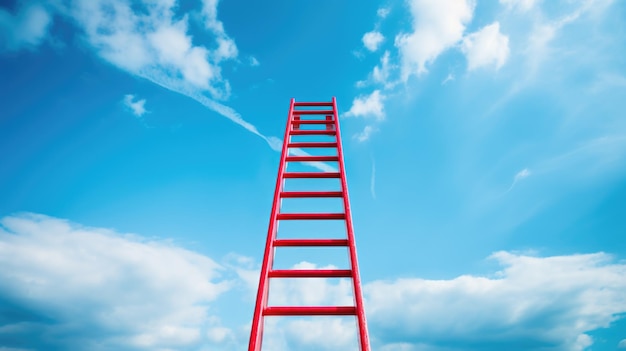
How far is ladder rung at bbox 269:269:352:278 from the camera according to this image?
3.17 meters

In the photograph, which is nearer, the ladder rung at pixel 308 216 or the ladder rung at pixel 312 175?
the ladder rung at pixel 308 216

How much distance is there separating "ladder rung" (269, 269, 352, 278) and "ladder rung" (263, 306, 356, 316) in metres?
0.31

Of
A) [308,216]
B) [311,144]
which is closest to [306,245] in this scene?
[308,216]

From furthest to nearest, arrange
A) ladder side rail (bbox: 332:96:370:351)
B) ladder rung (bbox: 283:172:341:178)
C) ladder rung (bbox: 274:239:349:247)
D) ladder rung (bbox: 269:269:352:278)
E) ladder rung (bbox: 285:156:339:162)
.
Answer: ladder rung (bbox: 285:156:339:162)
ladder rung (bbox: 283:172:341:178)
ladder rung (bbox: 274:239:349:247)
ladder rung (bbox: 269:269:352:278)
ladder side rail (bbox: 332:96:370:351)

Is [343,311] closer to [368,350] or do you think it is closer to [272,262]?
[368,350]

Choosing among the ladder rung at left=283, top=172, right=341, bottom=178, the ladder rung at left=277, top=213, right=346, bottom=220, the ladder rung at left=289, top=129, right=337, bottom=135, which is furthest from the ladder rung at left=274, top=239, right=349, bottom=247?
the ladder rung at left=289, top=129, right=337, bottom=135

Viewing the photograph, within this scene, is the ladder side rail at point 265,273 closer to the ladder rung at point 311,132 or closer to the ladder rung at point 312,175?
the ladder rung at point 312,175

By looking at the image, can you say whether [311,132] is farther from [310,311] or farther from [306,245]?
[310,311]

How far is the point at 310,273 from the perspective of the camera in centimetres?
317

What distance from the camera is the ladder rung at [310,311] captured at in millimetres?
2852

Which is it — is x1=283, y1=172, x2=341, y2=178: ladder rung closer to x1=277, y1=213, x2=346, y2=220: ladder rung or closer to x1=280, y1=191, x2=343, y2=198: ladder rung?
x1=280, y1=191, x2=343, y2=198: ladder rung

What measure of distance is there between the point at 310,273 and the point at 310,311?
0.38m

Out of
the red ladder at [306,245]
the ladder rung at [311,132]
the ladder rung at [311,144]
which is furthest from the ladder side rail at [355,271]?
the ladder rung at [311,132]

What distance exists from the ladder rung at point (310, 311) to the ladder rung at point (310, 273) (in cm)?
31
